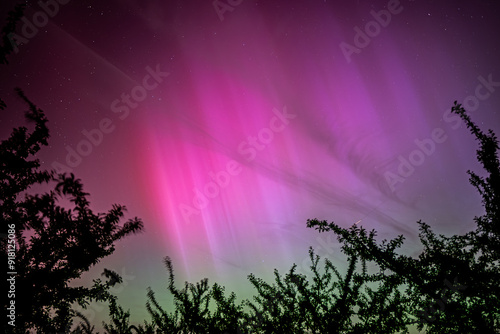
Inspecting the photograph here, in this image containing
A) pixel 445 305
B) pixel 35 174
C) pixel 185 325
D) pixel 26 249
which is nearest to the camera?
pixel 26 249

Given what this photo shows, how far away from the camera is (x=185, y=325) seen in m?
11.7

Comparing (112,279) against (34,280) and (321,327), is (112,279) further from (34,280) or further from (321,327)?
(321,327)

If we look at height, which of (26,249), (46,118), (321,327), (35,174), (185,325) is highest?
(46,118)

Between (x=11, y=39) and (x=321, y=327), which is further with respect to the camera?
(x=321, y=327)

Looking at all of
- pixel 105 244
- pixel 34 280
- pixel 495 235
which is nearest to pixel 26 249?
pixel 34 280

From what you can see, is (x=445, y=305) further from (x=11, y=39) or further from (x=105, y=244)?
(x=11, y=39)

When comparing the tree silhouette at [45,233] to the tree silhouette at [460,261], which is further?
the tree silhouette at [460,261]

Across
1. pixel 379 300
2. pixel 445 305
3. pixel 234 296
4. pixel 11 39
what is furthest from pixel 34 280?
pixel 234 296

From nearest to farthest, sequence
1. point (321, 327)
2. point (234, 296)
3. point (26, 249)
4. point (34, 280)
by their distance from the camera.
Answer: point (34, 280) → point (26, 249) → point (321, 327) → point (234, 296)

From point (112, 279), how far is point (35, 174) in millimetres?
2124

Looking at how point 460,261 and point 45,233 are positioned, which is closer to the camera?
point 45,233

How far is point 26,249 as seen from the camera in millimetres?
3207

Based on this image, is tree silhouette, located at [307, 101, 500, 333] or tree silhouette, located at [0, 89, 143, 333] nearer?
tree silhouette, located at [0, 89, 143, 333]

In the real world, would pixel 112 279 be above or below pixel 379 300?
above
